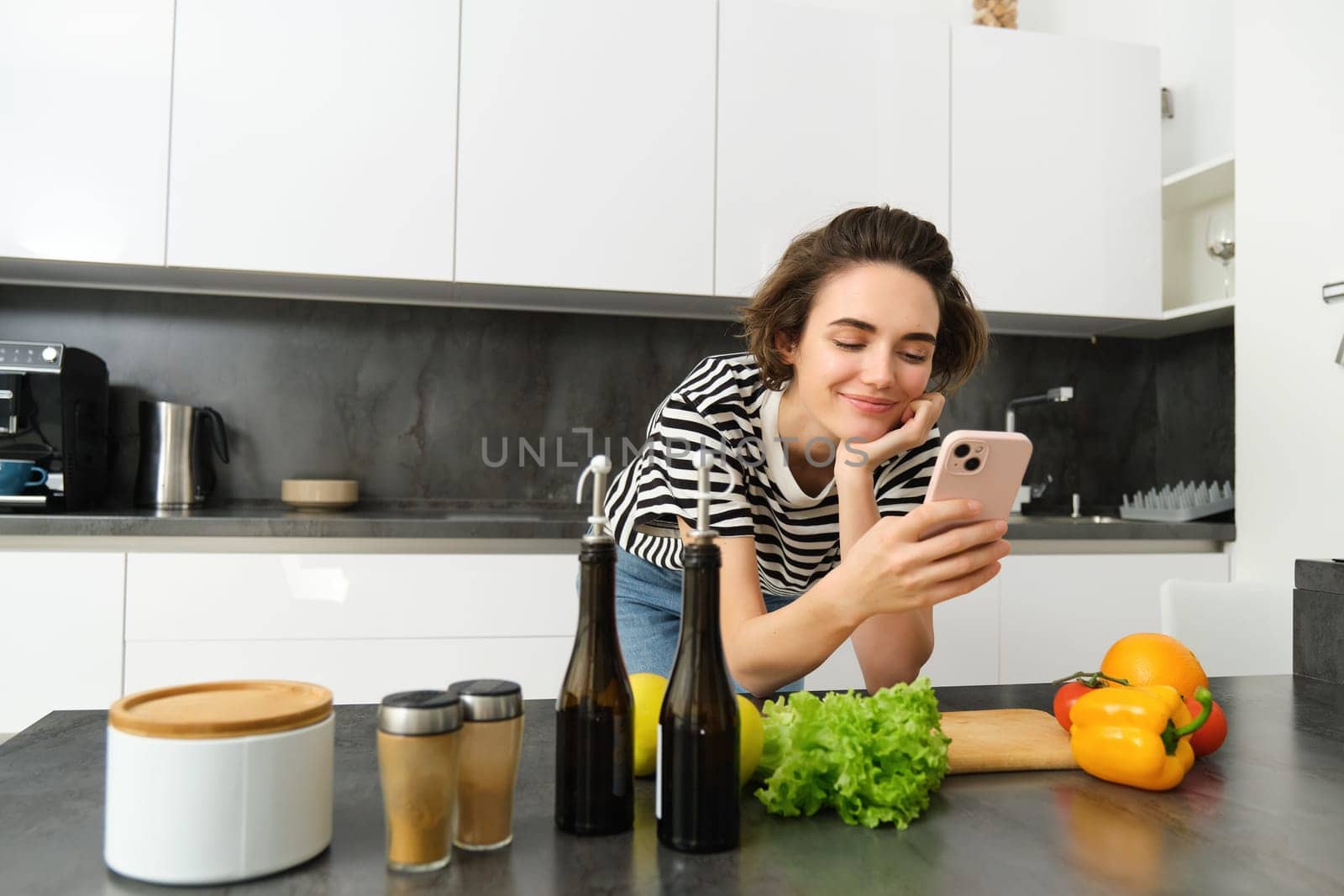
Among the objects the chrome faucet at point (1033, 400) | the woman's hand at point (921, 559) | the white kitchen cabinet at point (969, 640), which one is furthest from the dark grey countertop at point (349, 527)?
the woman's hand at point (921, 559)

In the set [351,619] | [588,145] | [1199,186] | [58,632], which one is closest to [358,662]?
[351,619]

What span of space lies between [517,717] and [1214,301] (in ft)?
9.26

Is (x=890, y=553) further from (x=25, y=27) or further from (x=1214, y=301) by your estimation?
(x=25, y=27)

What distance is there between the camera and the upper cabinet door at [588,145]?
256 centimetres

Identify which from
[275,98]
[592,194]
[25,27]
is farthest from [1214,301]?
[25,27]

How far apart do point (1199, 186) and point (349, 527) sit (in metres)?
2.69

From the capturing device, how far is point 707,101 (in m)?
2.67

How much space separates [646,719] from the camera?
817 millimetres

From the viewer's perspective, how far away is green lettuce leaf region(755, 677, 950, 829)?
75 centimetres

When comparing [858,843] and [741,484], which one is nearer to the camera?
[858,843]

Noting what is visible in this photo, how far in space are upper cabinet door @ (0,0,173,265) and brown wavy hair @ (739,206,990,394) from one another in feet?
5.86

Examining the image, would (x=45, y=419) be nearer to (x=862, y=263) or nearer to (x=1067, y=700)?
(x=862, y=263)

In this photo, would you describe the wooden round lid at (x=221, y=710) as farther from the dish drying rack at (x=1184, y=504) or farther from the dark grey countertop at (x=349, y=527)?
the dish drying rack at (x=1184, y=504)

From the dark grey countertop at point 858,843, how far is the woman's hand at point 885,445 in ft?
1.59
